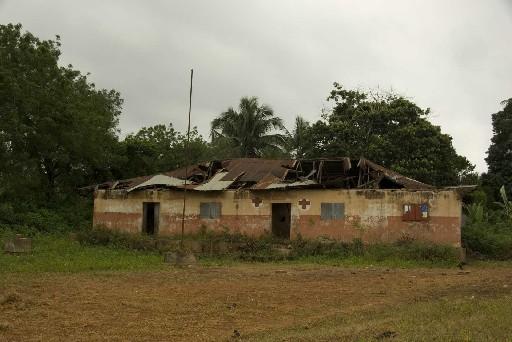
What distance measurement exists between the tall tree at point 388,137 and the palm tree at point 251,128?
4781 mm

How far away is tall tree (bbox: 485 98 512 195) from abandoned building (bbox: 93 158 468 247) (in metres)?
16.7

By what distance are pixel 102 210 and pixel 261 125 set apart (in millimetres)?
12728

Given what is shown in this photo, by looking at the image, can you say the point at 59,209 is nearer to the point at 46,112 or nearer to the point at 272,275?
the point at 46,112

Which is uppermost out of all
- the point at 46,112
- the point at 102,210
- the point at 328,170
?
the point at 46,112

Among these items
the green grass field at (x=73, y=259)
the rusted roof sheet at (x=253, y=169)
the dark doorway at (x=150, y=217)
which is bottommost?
the green grass field at (x=73, y=259)

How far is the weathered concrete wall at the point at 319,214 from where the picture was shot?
62.5 ft

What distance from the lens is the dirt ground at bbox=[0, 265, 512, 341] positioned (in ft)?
27.1

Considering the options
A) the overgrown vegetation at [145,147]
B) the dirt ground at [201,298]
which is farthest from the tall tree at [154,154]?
the dirt ground at [201,298]

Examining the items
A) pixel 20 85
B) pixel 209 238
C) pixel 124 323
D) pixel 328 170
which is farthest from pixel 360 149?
pixel 124 323

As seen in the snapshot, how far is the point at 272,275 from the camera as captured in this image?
14508 mm

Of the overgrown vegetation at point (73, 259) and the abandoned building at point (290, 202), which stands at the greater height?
the abandoned building at point (290, 202)

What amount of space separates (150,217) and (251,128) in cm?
1165

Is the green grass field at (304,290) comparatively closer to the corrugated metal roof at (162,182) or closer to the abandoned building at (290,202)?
the abandoned building at (290,202)

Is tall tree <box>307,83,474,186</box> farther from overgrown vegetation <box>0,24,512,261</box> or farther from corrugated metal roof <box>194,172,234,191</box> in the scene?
corrugated metal roof <box>194,172,234,191</box>
